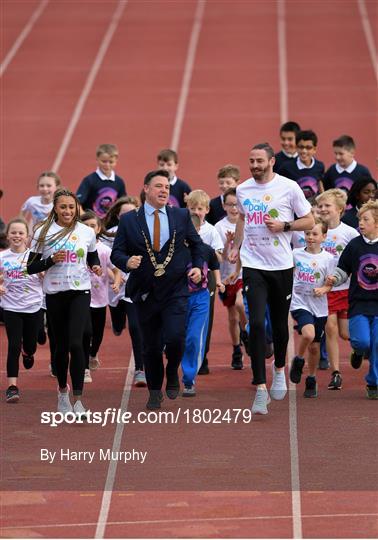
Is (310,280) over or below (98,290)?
over

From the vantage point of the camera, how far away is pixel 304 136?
53.5ft

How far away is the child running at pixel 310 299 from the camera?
13.1 m

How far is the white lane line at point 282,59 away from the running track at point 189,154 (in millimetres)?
52

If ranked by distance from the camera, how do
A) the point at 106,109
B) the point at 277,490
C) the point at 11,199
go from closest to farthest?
the point at 277,490 < the point at 11,199 < the point at 106,109

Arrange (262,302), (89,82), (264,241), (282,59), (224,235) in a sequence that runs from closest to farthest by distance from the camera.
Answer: (262,302)
(264,241)
(224,235)
(89,82)
(282,59)

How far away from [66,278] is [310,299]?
219 cm

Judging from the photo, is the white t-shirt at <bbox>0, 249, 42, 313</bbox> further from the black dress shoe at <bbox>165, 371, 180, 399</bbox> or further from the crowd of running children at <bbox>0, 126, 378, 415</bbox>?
the black dress shoe at <bbox>165, 371, 180, 399</bbox>

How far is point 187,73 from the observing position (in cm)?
2917

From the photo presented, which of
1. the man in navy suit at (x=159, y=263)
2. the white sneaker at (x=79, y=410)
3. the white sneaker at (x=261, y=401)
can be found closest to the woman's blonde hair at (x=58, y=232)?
the man in navy suit at (x=159, y=263)

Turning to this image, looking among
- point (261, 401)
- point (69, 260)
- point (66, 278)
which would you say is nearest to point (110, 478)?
point (261, 401)

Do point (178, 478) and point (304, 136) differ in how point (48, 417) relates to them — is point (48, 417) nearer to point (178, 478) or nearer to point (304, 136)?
point (178, 478)

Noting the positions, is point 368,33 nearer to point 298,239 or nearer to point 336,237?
point 298,239

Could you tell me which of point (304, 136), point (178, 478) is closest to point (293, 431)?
point (178, 478)

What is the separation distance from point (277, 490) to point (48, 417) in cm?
260
